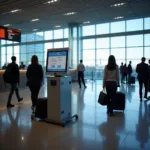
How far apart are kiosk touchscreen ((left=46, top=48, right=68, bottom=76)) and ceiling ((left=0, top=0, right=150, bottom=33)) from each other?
26.1 feet

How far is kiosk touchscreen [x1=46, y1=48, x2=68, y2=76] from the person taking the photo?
Answer: 404 centimetres

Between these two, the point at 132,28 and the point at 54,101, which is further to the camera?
the point at 132,28

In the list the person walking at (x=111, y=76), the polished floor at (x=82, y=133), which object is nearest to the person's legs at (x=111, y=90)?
the person walking at (x=111, y=76)

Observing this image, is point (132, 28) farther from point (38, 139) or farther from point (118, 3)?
point (38, 139)

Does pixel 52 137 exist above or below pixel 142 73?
below

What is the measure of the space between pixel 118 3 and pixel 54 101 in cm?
962

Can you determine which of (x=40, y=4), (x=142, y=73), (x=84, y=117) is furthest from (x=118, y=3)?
(x=84, y=117)

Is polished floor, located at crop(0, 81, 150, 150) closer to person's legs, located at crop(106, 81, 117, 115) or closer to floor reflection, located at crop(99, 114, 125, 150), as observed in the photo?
floor reflection, located at crop(99, 114, 125, 150)

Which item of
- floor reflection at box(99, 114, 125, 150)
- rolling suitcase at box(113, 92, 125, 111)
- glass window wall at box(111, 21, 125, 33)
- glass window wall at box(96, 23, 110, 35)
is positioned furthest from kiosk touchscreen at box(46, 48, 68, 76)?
glass window wall at box(96, 23, 110, 35)

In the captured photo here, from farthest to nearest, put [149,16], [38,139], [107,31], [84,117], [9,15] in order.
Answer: [107,31], [149,16], [9,15], [84,117], [38,139]

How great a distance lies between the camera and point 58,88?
3.94 metres

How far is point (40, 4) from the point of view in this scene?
11.7m

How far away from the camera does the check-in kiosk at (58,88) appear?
13.0 feet

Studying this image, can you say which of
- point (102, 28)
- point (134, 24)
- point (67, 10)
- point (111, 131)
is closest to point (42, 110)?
point (111, 131)
